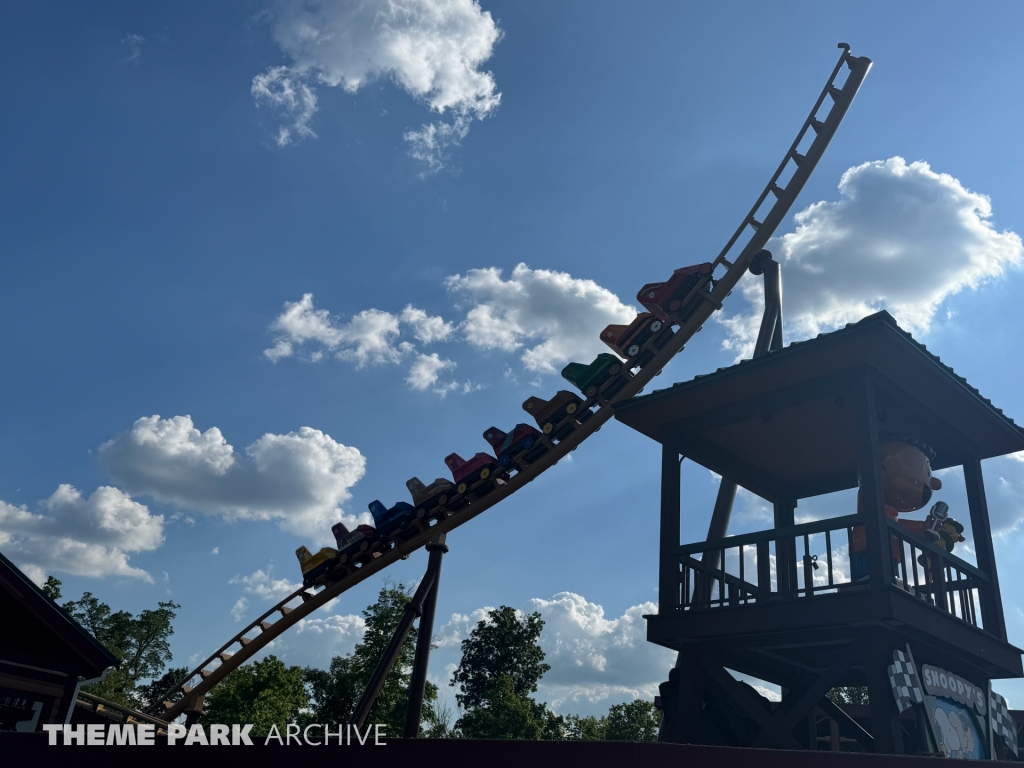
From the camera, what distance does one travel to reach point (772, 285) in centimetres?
1443

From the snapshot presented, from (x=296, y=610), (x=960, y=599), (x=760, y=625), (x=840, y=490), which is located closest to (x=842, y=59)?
(x=840, y=490)

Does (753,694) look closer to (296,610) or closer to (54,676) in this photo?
(54,676)

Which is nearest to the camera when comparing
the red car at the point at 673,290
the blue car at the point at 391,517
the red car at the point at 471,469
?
the red car at the point at 673,290

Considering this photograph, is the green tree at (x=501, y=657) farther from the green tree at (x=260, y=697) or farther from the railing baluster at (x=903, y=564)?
the railing baluster at (x=903, y=564)

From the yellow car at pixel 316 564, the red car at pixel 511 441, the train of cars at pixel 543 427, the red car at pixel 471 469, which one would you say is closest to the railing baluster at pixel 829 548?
the train of cars at pixel 543 427

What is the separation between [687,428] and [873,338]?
279 cm

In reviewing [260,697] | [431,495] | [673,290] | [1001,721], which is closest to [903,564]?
[1001,721]

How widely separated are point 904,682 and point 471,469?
10570 millimetres

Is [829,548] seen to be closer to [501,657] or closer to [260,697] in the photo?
[260,697]

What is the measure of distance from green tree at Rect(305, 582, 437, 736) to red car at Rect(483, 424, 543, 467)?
60.8 ft

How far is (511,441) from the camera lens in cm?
1736

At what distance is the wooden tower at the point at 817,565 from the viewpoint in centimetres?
880

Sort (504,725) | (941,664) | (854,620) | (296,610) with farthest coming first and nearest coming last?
(504,725) → (296,610) → (941,664) → (854,620)

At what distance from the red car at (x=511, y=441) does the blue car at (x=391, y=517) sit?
2.47m
